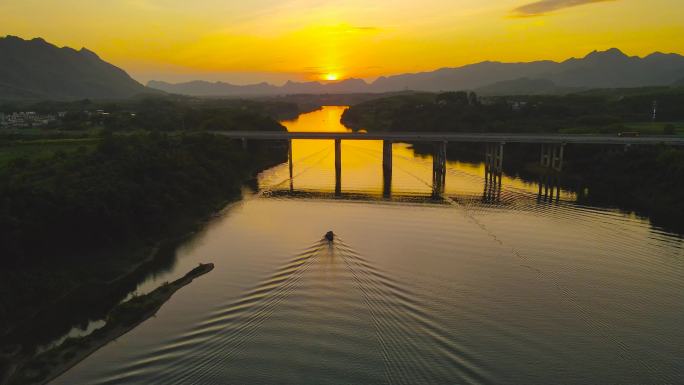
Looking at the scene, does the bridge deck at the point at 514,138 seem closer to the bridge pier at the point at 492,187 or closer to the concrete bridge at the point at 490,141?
the concrete bridge at the point at 490,141

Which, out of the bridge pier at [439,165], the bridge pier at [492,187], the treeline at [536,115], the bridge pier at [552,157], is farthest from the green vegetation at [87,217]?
the treeline at [536,115]

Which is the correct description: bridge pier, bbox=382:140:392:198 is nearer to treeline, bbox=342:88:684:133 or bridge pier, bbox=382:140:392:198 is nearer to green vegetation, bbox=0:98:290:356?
green vegetation, bbox=0:98:290:356

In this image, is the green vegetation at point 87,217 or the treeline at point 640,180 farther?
the treeline at point 640,180

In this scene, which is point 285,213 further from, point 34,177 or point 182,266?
point 34,177

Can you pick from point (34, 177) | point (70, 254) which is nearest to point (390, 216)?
point (70, 254)

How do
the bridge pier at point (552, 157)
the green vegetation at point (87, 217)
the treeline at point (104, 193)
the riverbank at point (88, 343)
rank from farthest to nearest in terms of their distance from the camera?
1. the bridge pier at point (552, 157)
2. the treeline at point (104, 193)
3. the green vegetation at point (87, 217)
4. the riverbank at point (88, 343)

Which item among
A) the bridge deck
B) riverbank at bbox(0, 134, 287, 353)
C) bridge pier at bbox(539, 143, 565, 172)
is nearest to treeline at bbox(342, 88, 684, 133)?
bridge pier at bbox(539, 143, 565, 172)

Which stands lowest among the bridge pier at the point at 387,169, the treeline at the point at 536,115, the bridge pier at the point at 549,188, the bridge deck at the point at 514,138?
the bridge pier at the point at 549,188

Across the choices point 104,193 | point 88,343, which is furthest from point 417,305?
point 104,193
